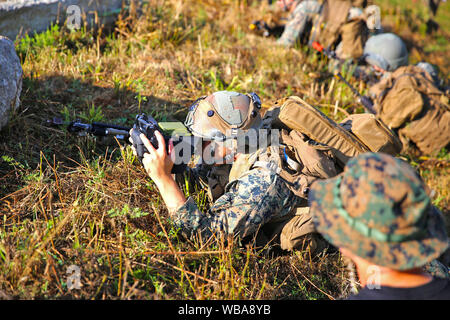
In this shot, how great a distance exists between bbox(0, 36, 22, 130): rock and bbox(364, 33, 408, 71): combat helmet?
535cm

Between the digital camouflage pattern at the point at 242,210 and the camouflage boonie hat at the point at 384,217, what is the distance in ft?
3.37

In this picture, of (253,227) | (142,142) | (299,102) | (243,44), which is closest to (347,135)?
(299,102)

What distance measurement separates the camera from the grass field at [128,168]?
2.55m

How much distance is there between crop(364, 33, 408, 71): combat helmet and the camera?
21.9ft

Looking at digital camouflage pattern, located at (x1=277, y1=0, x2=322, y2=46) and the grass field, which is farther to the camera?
digital camouflage pattern, located at (x1=277, y1=0, x2=322, y2=46)

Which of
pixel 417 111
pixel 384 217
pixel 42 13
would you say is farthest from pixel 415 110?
pixel 42 13

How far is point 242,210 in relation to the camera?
284 cm

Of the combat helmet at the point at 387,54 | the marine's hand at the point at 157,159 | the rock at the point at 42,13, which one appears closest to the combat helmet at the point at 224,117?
the marine's hand at the point at 157,159

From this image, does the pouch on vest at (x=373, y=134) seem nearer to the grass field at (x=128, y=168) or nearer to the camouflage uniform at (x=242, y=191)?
the camouflage uniform at (x=242, y=191)

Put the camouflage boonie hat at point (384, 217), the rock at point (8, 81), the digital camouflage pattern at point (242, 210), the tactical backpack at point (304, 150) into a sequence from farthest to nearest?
the rock at point (8, 81) → the tactical backpack at point (304, 150) → the digital camouflage pattern at point (242, 210) → the camouflage boonie hat at point (384, 217)

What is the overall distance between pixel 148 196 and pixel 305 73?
3.64 m

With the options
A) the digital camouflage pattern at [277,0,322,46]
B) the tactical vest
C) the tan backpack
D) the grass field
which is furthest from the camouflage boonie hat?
the digital camouflage pattern at [277,0,322,46]
